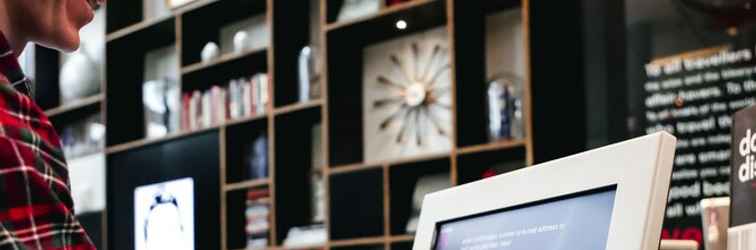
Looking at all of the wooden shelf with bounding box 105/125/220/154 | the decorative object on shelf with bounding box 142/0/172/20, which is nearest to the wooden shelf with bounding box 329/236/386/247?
the wooden shelf with bounding box 105/125/220/154

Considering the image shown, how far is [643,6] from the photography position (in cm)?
375

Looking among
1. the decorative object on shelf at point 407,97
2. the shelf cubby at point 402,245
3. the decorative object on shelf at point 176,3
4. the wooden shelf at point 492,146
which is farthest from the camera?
the decorative object on shelf at point 176,3

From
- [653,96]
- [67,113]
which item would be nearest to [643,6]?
[653,96]

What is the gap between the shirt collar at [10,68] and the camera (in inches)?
27.0

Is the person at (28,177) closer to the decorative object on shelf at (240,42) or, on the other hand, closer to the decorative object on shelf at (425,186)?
the decorative object on shelf at (425,186)

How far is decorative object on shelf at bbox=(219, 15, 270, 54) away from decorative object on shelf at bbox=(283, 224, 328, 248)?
0.90m

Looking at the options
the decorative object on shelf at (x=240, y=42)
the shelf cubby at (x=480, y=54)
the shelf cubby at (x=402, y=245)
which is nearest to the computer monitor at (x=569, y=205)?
the shelf cubby at (x=480, y=54)

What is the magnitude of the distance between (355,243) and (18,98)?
3.91 metres

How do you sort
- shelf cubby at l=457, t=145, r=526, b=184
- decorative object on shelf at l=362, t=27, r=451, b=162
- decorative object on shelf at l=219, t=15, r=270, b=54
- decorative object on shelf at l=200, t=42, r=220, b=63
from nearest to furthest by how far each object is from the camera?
shelf cubby at l=457, t=145, r=526, b=184, decorative object on shelf at l=362, t=27, r=451, b=162, decorative object on shelf at l=219, t=15, r=270, b=54, decorative object on shelf at l=200, t=42, r=220, b=63

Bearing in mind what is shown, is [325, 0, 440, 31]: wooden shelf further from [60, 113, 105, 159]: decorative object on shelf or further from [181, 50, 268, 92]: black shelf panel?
[60, 113, 105, 159]: decorative object on shelf

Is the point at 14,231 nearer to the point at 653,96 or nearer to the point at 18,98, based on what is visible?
the point at 18,98

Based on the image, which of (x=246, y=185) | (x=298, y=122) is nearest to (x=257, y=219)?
(x=246, y=185)

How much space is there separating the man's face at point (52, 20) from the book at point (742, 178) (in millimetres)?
697

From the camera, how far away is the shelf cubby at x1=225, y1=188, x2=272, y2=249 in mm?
5207
